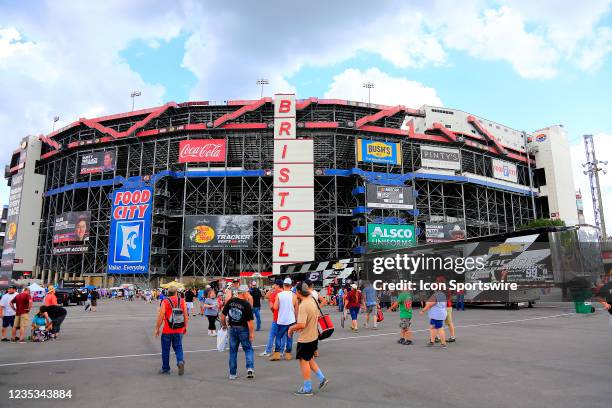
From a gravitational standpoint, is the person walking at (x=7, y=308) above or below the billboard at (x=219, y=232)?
below

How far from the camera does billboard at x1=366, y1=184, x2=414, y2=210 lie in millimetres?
51094

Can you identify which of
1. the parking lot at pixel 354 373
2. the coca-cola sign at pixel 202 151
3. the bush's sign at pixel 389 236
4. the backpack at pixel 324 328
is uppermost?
the coca-cola sign at pixel 202 151

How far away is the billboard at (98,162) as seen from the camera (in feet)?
182

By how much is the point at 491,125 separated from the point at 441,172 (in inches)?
735

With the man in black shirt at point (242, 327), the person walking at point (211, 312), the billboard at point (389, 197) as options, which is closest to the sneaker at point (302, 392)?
the man in black shirt at point (242, 327)

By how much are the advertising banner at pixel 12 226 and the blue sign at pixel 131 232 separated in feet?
75.5

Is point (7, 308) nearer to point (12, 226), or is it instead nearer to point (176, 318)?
point (176, 318)

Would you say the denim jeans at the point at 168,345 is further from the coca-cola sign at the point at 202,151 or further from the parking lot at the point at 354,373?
the coca-cola sign at the point at 202,151

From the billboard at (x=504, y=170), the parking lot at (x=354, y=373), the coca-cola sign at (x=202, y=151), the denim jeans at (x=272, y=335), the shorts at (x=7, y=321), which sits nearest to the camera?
the parking lot at (x=354, y=373)

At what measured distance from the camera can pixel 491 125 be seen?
6850cm

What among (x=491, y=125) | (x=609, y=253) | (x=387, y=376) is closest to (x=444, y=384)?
(x=387, y=376)

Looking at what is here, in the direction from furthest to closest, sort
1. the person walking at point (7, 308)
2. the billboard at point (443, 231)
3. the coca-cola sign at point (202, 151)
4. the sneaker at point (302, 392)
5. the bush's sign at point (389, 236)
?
1. the billboard at point (443, 231)
2. the coca-cola sign at point (202, 151)
3. the bush's sign at point (389, 236)
4. the person walking at point (7, 308)
5. the sneaker at point (302, 392)

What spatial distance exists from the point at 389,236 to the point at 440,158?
14.4 metres

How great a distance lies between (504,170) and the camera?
64125 mm
